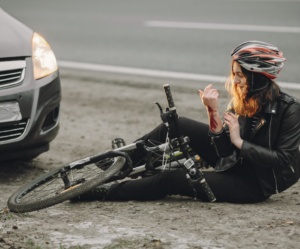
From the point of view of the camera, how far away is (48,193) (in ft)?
11.3

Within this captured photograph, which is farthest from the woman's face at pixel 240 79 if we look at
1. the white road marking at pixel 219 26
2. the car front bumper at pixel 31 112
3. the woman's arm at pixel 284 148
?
the white road marking at pixel 219 26

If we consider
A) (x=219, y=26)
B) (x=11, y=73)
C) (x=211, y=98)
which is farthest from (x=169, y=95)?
(x=219, y=26)

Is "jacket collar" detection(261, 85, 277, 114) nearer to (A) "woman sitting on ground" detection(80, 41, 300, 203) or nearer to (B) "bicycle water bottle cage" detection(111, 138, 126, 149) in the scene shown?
(A) "woman sitting on ground" detection(80, 41, 300, 203)

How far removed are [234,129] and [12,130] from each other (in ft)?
5.89

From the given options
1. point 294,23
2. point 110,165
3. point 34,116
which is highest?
point 294,23

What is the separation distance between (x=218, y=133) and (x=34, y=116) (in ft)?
5.06

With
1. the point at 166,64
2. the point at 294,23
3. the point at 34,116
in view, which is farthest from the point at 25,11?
the point at 34,116

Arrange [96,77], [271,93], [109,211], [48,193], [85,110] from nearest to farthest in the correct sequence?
1. [271,93]
2. [109,211]
3. [48,193]
4. [85,110]
5. [96,77]

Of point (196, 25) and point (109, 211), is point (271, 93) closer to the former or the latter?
point (109, 211)

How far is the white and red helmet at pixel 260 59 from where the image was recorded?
9.49 ft

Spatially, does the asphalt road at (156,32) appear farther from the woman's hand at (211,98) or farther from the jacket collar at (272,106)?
the woman's hand at (211,98)

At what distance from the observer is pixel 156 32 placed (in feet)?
32.7

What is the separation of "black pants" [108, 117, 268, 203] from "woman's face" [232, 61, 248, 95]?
508 millimetres

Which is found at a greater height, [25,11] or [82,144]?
[25,11]
